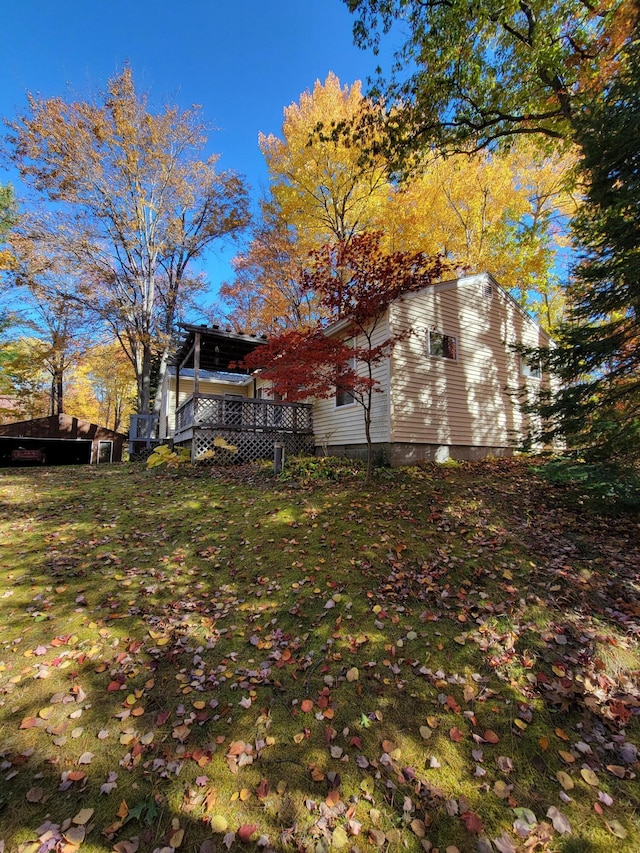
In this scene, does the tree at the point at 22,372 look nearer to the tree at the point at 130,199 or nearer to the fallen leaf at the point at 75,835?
the tree at the point at 130,199

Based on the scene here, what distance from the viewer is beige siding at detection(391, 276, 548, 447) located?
959 cm

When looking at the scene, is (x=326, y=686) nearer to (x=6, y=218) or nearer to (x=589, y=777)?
(x=589, y=777)

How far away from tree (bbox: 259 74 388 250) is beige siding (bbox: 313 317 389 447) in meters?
7.41

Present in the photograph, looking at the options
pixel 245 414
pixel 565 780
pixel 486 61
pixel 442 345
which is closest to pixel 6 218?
pixel 245 414

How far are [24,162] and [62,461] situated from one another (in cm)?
1367

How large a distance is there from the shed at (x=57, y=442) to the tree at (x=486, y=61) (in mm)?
20243

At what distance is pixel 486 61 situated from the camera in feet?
26.9

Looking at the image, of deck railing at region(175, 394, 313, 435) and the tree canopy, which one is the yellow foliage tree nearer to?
deck railing at region(175, 394, 313, 435)

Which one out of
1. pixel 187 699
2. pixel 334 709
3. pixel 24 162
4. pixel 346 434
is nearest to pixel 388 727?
pixel 334 709

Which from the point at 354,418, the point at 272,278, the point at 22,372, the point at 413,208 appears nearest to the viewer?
the point at 354,418

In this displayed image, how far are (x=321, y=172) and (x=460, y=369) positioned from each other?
10442 millimetres

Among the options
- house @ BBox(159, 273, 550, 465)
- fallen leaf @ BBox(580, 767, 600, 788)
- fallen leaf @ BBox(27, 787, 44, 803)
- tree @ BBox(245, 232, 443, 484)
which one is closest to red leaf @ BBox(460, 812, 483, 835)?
fallen leaf @ BBox(580, 767, 600, 788)

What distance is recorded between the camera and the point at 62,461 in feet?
65.3

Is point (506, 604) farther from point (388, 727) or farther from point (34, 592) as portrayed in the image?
point (34, 592)
